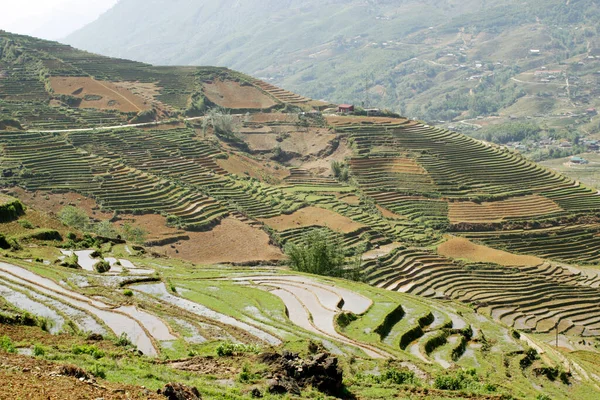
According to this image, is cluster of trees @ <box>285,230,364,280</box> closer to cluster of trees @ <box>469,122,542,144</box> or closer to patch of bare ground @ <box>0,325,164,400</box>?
patch of bare ground @ <box>0,325,164,400</box>

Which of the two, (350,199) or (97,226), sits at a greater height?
(97,226)

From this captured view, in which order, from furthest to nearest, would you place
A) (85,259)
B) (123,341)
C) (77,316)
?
(85,259)
(77,316)
(123,341)

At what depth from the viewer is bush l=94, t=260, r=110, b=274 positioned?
33841mm

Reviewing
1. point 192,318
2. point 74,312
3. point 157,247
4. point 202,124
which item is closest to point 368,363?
point 192,318

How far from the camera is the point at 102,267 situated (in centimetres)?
3409

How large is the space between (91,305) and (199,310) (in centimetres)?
443

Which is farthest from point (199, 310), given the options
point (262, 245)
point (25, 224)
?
point (262, 245)

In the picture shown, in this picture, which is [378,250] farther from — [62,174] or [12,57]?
[12,57]

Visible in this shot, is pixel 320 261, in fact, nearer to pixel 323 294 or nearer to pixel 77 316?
pixel 323 294

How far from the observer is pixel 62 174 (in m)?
63.0

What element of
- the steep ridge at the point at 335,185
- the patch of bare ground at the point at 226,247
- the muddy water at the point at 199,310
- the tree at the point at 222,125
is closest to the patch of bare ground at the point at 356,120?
the steep ridge at the point at 335,185

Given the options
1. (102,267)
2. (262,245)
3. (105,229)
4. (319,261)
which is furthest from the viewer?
(262,245)

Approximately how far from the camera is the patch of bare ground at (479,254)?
5922cm

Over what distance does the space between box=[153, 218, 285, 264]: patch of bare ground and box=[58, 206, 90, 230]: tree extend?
561 cm
